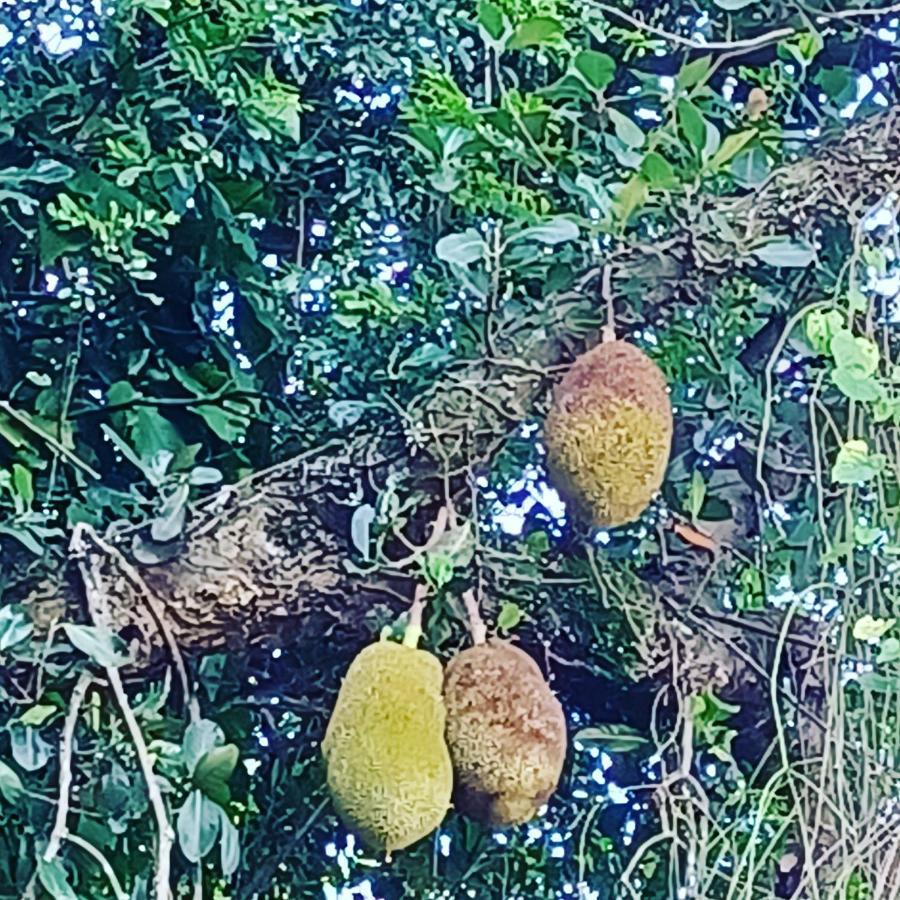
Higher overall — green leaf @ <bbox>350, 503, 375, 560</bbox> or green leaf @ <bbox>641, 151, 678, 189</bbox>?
green leaf @ <bbox>641, 151, 678, 189</bbox>

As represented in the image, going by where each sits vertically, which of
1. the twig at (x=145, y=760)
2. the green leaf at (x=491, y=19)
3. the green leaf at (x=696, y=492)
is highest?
the green leaf at (x=491, y=19)

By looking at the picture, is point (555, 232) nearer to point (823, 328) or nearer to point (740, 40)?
point (823, 328)

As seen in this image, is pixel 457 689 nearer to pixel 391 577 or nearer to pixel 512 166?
pixel 391 577

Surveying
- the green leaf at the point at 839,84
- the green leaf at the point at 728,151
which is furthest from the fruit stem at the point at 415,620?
Result: the green leaf at the point at 839,84

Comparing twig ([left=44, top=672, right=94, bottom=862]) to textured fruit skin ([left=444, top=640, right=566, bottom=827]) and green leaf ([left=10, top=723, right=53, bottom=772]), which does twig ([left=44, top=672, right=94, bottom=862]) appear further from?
textured fruit skin ([left=444, top=640, right=566, bottom=827])

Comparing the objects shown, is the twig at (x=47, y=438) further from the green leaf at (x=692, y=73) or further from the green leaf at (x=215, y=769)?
the green leaf at (x=692, y=73)

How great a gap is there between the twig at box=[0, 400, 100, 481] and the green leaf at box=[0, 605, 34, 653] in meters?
0.12

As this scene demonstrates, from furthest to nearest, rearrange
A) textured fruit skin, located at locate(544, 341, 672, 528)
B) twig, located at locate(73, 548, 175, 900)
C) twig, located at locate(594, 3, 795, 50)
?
twig, located at locate(594, 3, 795, 50) < textured fruit skin, located at locate(544, 341, 672, 528) < twig, located at locate(73, 548, 175, 900)

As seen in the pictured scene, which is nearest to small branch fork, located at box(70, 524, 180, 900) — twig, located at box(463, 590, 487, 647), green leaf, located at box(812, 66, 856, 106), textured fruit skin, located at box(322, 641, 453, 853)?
textured fruit skin, located at box(322, 641, 453, 853)

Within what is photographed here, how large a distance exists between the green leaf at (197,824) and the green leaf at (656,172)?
48cm

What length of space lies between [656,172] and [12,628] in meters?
0.49

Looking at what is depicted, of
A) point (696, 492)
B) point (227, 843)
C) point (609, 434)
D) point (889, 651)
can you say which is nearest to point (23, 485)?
point (227, 843)

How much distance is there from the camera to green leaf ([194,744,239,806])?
3.03 ft

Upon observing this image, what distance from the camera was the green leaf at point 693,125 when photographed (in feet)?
3.41
